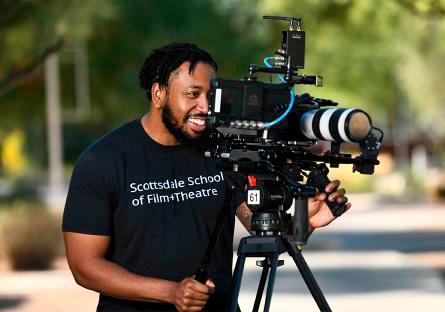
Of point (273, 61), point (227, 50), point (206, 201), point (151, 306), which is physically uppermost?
point (227, 50)

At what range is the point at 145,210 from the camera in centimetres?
437

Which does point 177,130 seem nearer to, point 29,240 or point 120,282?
point 120,282

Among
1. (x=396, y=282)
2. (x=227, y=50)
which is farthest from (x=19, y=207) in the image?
(x=227, y=50)

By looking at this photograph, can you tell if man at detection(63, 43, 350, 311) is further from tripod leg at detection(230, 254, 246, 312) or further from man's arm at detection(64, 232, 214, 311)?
tripod leg at detection(230, 254, 246, 312)

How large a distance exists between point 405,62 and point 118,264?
3187 centimetres

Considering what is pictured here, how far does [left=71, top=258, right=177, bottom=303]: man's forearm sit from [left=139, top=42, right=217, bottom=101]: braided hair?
26.2 inches

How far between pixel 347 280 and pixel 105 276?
9847mm

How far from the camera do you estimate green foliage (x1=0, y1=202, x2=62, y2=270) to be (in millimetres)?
16094

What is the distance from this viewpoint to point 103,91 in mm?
31266

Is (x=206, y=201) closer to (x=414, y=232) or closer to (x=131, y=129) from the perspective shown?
(x=131, y=129)

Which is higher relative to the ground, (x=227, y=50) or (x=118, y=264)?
(x=227, y=50)

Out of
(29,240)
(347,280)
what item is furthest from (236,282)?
(29,240)

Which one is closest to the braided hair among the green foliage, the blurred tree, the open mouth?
the open mouth

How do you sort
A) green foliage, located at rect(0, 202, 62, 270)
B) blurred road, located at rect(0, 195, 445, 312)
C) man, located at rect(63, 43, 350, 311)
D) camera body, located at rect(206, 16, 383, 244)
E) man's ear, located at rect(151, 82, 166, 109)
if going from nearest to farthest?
camera body, located at rect(206, 16, 383, 244) → man, located at rect(63, 43, 350, 311) → man's ear, located at rect(151, 82, 166, 109) → blurred road, located at rect(0, 195, 445, 312) → green foliage, located at rect(0, 202, 62, 270)
